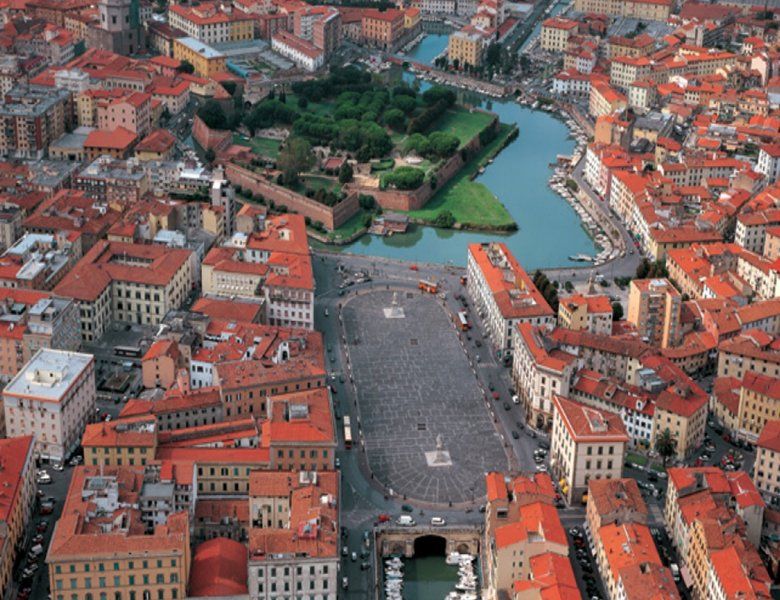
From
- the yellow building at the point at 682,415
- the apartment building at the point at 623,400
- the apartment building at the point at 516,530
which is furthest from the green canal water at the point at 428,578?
the yellow building at the point at 682,415

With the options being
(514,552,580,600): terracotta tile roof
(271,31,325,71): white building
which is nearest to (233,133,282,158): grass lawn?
(271,31,325,71): white building

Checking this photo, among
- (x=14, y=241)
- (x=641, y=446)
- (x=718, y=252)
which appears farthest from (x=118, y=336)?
(x=718, y=252)

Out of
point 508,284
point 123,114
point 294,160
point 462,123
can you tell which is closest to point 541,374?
point 508,284

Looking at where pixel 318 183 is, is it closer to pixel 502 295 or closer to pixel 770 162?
pixel 502 295

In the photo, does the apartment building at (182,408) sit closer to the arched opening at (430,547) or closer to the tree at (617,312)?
the arched opening at (430,547)

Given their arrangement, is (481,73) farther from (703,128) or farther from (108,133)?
(108,133)
